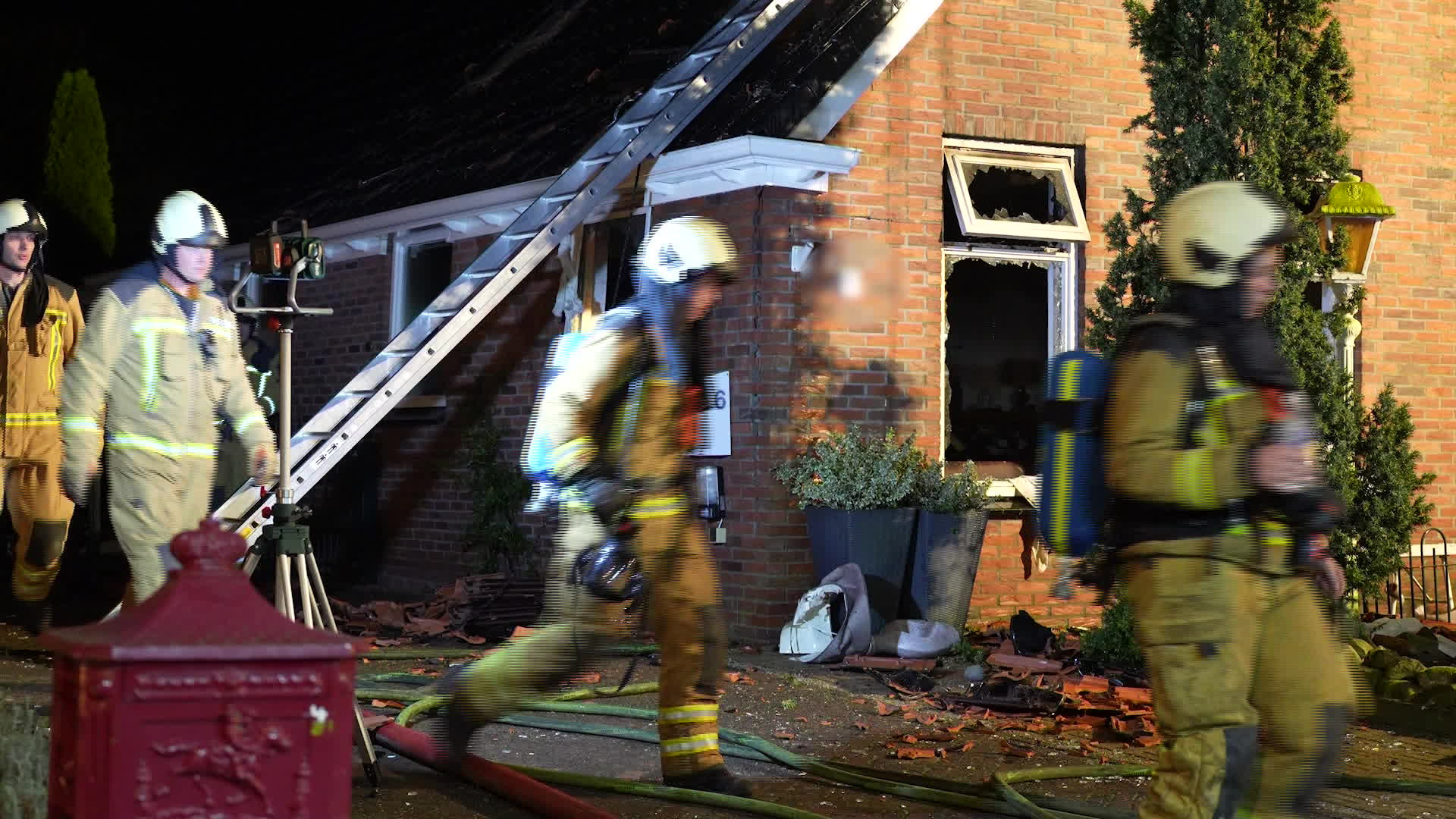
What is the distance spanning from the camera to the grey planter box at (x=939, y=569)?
9992 mm

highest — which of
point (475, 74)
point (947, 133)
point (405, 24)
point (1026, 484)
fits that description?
point (405, 24)

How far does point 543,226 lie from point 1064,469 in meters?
6.89

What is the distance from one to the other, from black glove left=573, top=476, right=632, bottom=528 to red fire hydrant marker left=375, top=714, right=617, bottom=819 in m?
0.90

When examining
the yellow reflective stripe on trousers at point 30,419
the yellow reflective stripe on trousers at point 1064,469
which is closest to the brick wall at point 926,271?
the yellow reflective stripe on trousers at point 30,419

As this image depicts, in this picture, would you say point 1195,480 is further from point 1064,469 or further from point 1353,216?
point 1353,216

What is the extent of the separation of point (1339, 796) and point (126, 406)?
15.6 ft

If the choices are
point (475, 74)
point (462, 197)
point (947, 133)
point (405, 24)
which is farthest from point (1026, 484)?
point (405, 24)

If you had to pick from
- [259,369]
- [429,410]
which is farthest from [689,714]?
[259,369]

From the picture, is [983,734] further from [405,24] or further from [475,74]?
[405,24]

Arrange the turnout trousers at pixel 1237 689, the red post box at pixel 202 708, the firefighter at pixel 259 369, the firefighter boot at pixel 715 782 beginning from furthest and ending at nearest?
the firefighter at pixel 259 369
the firefighter boot at pixel 715 782
the turnout trousers at pixel 1237 689
the red post box at pixel 202 708

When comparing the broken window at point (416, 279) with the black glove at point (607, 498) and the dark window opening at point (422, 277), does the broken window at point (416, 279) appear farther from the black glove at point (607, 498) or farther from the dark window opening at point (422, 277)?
the black glove at point (607, 498)

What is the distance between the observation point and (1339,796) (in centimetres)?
627

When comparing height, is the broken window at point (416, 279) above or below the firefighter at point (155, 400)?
above

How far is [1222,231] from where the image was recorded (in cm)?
411
